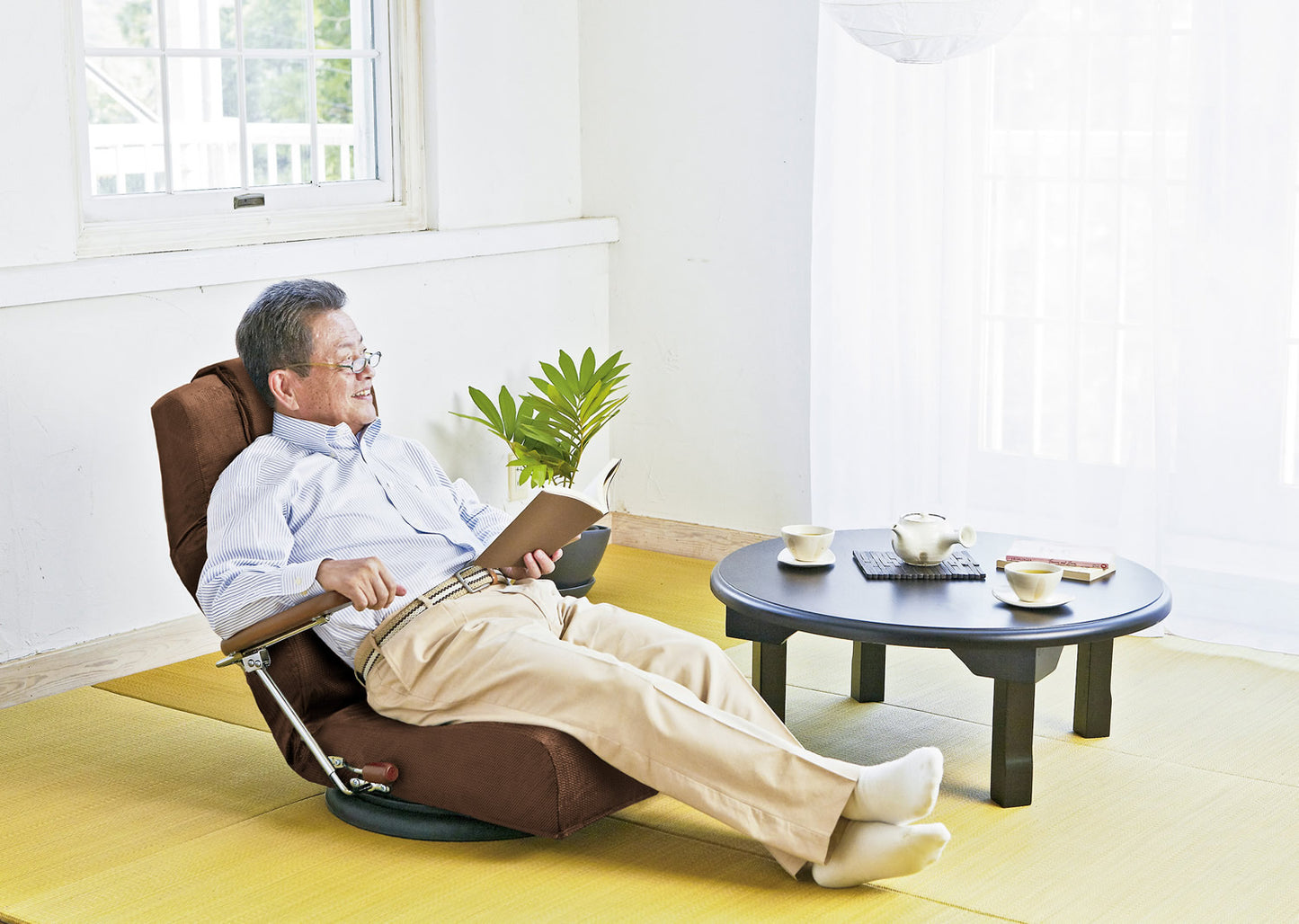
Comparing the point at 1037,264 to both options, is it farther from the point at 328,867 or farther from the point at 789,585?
the point at 328,867

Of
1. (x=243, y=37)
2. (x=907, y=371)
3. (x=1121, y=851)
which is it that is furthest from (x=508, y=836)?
(x=243, y=37)

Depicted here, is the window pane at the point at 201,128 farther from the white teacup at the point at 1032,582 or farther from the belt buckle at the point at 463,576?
the white teacup at the point at 1032,582

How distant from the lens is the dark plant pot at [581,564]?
457 cm

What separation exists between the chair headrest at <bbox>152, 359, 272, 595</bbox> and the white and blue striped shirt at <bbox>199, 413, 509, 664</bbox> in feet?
0.23

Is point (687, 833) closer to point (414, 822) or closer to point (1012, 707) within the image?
point (414, 822)

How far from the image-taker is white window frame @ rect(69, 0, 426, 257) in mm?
3932

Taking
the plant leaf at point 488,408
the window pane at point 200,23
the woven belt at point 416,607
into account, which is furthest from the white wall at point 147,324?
the woven belt at point 416,607

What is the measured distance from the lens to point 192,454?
304 cm

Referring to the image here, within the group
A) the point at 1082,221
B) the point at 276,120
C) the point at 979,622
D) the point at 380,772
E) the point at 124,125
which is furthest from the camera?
the point at 276,120

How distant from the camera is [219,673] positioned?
13.1ft

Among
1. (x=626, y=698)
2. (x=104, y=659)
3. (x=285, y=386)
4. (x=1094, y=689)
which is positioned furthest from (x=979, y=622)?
(x=104, y=659)

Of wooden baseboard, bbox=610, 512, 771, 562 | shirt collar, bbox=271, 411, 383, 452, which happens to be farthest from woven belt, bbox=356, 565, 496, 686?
wooden baseboard, bbox=610, 512, 771, 562

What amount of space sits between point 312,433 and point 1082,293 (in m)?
2.33

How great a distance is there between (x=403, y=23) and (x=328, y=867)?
280 centimetres
